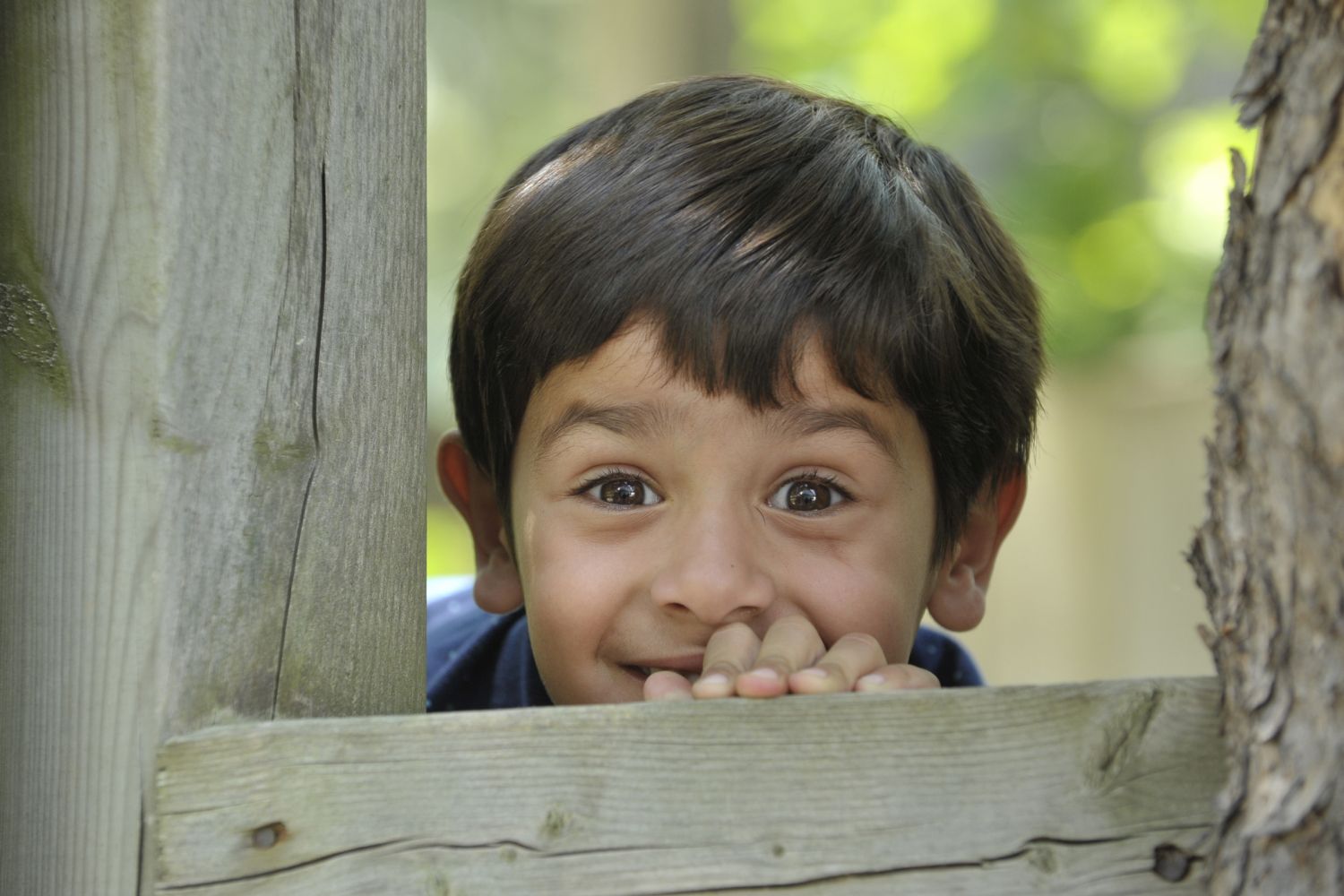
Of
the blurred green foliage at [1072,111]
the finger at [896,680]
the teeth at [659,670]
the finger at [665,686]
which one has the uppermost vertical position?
the blurred green foliage at [1072,111]

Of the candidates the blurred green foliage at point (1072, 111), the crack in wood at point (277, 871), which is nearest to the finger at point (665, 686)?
the crack in wood at point (277, 871)

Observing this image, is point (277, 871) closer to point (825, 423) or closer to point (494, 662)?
point (825, 423)

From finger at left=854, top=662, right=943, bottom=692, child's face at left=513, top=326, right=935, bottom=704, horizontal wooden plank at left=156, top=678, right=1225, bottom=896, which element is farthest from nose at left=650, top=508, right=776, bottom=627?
horizontal wooden plank at left=156, top=678, right=1225, bottom=896

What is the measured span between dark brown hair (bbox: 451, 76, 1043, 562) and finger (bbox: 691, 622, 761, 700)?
0.34 metres

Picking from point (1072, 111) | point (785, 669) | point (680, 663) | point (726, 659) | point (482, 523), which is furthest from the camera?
point (1072, 111)

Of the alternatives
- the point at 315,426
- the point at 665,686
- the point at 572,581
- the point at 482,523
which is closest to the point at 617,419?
the point at 572,581

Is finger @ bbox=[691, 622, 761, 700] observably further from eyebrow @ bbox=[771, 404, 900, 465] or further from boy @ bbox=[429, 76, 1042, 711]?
eyebrow @ bbox=[771, 404, 900, 465]

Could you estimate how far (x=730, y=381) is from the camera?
1.93m

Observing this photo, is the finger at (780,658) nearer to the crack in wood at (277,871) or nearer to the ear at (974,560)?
the crack in wood at (277,871)

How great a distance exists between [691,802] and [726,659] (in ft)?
1.22

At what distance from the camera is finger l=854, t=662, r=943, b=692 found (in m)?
1.55

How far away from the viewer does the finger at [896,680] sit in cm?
155

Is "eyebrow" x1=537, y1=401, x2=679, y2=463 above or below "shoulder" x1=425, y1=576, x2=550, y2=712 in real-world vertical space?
above

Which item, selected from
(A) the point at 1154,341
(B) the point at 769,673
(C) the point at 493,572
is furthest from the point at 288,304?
(A) the point at 1154,341
